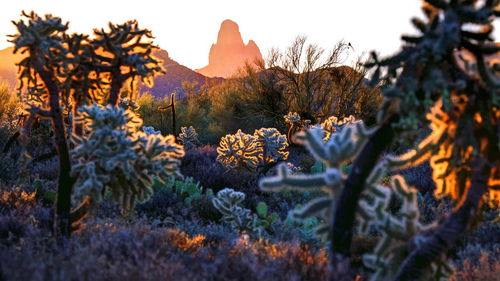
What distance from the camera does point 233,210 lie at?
488 cm

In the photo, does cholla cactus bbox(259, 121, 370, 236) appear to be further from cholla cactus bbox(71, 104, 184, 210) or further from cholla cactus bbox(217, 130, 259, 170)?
cholla cactus bbox(217, 130, 259, 170)

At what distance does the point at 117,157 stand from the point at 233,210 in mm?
2340

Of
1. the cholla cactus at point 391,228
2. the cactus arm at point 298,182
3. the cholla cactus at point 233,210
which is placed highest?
the cactus arm at point 298,182

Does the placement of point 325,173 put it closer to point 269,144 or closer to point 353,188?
point 353,188

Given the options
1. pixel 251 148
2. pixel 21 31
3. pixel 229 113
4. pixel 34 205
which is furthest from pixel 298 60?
pixel 21 31

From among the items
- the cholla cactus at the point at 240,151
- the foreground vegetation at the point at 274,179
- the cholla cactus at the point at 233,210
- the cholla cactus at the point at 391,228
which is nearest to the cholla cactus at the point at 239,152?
the cholla cactus at the point at 240,151

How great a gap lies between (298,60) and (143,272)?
17.0m

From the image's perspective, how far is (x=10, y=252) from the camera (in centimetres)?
298

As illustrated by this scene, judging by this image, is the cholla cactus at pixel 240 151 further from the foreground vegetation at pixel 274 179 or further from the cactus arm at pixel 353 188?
the cactus arm at pixel 353 188

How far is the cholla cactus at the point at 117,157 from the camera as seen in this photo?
2.79 metres

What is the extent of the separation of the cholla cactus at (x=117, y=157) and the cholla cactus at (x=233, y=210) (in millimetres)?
1830

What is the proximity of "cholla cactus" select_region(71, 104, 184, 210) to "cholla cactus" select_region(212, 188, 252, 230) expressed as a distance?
1.83 m

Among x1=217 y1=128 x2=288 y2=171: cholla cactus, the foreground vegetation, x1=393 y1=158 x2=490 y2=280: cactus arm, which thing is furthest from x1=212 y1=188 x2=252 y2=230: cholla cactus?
x1=217 y1=128 x2=288 y2=171: cholla cactus

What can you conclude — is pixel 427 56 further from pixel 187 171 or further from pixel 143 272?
pixel 187 171
